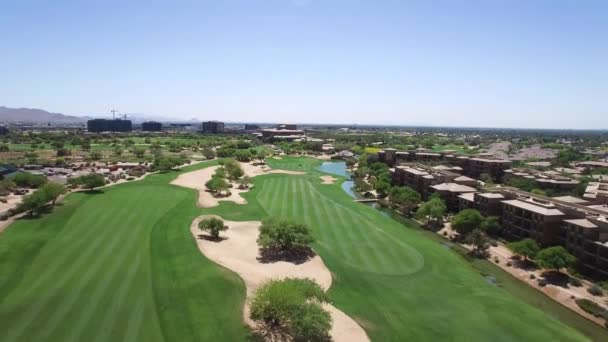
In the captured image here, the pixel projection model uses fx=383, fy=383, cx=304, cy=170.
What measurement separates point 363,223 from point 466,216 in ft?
59.9

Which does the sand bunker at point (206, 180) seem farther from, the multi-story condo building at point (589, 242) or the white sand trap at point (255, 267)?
the multi-story condo building at point (589, 242)

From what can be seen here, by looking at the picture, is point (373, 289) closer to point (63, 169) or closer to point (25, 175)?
point (25, 175)

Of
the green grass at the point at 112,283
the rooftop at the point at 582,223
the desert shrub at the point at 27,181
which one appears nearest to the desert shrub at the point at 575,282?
the rooftop at the point at 582,223

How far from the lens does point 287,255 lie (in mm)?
53375

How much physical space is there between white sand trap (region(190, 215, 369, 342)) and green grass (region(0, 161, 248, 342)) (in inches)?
56.8

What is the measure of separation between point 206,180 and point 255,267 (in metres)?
70.5

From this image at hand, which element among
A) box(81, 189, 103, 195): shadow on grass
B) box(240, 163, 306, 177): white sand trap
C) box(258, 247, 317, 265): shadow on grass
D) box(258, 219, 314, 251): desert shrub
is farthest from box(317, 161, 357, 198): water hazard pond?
box(81, 189, 103, 195): shadow on grass

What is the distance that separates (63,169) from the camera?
414ft

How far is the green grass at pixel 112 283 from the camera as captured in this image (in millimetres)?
35031

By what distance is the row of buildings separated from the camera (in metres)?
53.4

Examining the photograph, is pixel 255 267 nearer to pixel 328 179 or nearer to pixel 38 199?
pixel 38 199

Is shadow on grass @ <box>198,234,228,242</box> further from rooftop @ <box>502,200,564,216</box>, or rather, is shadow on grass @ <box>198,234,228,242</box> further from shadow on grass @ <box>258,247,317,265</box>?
rooftop @ <box>502,200,564,216</box>

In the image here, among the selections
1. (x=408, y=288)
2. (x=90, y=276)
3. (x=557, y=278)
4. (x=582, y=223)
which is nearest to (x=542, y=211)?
(x=582, y=223)

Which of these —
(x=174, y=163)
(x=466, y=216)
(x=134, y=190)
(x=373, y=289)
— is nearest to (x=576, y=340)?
(x=373, y=289)
